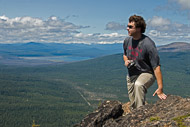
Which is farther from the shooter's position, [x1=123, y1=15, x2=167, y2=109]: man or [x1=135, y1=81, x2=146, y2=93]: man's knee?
[x1=135, y1=81, x2=146, y2=93]: man's knee

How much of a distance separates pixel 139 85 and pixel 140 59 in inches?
53.2

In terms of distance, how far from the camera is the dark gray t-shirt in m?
11.7

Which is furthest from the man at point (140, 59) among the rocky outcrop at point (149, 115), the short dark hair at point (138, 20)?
the rocky outcrop at point (149, 115)

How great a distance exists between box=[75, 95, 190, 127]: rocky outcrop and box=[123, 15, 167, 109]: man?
84 cm

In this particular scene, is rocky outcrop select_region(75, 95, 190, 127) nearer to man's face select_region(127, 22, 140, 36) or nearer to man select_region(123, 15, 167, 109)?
man select_region(123, 15, 167, 109)

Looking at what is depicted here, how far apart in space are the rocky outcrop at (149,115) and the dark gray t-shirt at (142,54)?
230 cm

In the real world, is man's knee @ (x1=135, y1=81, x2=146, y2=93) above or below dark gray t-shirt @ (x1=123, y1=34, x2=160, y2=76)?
below

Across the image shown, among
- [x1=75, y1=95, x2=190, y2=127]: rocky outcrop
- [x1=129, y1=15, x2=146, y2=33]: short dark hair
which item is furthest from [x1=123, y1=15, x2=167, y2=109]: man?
[x1=75, y1=95, x2=190, y2=127]: rocky outcrop

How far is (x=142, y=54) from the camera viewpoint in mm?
12070

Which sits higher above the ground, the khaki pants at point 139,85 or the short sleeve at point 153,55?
the short sleeve at point 153,55

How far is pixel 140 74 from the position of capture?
1287cm

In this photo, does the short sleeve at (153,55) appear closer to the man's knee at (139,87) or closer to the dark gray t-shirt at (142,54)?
the dark gray t-shirt at (142,54)

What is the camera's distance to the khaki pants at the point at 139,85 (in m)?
12.4

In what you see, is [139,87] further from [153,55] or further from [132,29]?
[132,29]
